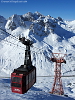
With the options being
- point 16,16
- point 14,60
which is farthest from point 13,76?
point 16,16

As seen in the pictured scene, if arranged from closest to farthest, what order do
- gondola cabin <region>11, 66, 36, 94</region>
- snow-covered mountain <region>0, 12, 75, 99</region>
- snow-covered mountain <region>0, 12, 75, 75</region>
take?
1. gondola cabin <region>11, 66, 36, 94</region>
2. snow-covered mountain <region>0, 12, 75, 99</region>
3. snow-covered mountain <region>0, 12, 75, 75</region>

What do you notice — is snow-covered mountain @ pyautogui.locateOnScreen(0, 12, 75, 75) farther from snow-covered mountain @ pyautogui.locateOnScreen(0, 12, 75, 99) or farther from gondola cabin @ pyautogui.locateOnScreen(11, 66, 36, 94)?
gondola cabin @ pyautogui.locateOnScreen(11, 66, 36, 94)

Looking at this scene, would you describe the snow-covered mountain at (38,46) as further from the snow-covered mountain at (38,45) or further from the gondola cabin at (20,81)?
the gondola cabin at (20,81)

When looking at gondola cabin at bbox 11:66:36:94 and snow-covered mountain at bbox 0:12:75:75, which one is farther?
snow-covered mountain at bbox 0:12:75:75

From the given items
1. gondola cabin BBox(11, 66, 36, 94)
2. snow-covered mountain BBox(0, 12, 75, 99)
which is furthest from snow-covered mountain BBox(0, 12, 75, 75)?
gondola cabin BBox(11, 66, 36, 94)

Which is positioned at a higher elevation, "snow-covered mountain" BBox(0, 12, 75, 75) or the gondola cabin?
"snow-covered mountain" BBox(0, 12, 75, 75)

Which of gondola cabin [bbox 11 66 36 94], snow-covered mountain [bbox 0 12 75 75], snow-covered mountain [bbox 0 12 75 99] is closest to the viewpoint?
gondola cabin [bbox 11 66 36 94]

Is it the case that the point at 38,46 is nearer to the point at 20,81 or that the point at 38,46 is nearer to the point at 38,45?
the point at 38,45

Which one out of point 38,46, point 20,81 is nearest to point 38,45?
point 38,46

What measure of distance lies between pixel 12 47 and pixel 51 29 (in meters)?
45.3

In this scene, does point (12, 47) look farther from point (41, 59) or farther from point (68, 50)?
point (68, 50)

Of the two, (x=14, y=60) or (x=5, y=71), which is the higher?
(x=14, y=60)

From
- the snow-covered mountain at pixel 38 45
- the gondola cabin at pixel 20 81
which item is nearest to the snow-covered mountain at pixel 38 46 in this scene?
the snow-covered mountain at pixel 38 45

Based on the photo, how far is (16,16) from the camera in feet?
428
